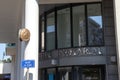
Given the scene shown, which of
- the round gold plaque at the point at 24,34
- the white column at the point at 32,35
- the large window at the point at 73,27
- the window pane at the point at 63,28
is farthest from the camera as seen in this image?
the window pane at the point at 63,28

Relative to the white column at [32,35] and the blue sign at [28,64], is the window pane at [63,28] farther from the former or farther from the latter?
the blue sign at [28,64]

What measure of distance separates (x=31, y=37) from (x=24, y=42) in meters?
0.27

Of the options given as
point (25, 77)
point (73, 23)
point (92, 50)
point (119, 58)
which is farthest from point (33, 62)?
point (73, 23)

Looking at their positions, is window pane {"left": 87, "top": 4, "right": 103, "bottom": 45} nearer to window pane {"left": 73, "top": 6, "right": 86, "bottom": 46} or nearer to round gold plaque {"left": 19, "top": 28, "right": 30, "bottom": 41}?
window pane {"left": 73, "top": 6, "right": 86, "bottom": 46}

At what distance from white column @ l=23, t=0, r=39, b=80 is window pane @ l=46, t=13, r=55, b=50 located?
5196 mm

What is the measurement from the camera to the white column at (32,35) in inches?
331

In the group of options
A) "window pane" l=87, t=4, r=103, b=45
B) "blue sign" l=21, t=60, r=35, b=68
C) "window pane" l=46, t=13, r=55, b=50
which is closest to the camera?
"blue sign" l=21, t=60, r=35, b=68

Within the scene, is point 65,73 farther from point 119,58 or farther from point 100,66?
point 119,58

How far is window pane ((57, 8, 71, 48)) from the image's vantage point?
13407 millimetres

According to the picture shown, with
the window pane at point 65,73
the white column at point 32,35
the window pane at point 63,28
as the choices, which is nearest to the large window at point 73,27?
the window pane at point 63,28

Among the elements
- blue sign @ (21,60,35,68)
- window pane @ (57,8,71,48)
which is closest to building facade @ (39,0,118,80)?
window pane @ (57,8,71,48)

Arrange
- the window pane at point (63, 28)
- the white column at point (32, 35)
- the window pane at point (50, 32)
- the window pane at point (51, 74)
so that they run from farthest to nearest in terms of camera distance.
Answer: the window pane at point (50, 32) → the window pane at point (51, 74) → the window pane at point (63, 28) → the white column at point (32, 35)

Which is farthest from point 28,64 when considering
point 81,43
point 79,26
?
point 79,26

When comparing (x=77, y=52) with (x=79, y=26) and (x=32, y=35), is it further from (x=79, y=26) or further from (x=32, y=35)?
(x=32, y=35)
